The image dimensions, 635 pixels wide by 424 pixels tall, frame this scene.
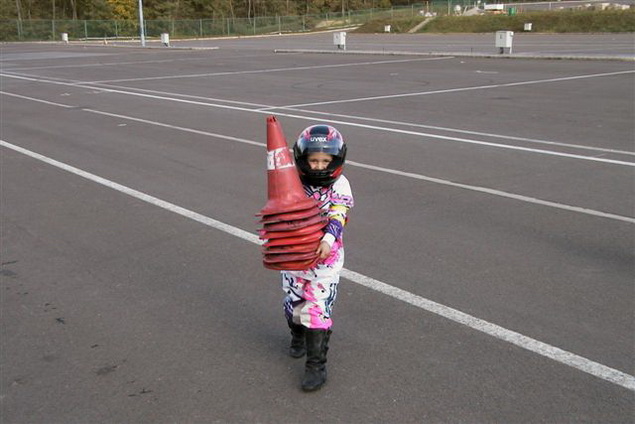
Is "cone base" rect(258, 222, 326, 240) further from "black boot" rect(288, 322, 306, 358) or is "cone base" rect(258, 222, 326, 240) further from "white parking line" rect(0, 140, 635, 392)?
"white parking line" rect(0, 140, 635, 392)

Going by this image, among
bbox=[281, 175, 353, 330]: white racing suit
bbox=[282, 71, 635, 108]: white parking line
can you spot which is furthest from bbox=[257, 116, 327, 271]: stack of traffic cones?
bbox=[282, 71, 635, 108]: white parking line

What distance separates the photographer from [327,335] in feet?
12.4

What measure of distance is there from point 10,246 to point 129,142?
540 centimetres

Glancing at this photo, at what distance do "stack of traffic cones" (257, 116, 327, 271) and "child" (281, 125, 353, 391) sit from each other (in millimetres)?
75

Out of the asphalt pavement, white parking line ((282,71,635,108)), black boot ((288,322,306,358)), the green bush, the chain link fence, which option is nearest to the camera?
the asphalt pavement

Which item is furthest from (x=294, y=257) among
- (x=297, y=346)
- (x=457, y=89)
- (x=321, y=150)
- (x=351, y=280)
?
(x=457, y=89)

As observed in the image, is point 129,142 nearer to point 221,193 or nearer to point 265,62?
point 221,193

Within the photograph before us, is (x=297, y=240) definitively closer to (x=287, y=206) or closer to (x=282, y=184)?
(x=287, y=206)

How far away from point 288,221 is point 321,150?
0.40m

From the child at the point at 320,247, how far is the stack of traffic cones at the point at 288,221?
7cm

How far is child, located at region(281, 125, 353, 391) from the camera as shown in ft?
11.6

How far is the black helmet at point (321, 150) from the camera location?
3520mm

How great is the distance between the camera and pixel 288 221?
11.3ft

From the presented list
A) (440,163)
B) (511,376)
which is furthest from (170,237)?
(440,163)
